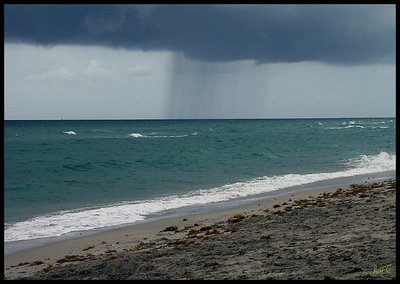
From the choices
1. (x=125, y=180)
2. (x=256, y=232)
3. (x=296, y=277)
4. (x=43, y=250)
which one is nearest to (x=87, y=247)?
(x=43, y=250)

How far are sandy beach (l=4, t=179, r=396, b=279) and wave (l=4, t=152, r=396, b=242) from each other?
54.8 inches

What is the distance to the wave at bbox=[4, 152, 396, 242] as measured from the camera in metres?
14.7

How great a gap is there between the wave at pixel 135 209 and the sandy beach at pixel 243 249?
1.39 m

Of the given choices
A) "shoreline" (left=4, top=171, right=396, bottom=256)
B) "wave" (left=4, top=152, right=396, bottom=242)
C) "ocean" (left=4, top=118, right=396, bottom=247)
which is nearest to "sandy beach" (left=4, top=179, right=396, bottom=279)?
"shoreline" (left=4, top=171, right=396, bottom=256)

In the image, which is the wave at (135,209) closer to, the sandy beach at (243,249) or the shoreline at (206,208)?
the shoreline at (206,208)

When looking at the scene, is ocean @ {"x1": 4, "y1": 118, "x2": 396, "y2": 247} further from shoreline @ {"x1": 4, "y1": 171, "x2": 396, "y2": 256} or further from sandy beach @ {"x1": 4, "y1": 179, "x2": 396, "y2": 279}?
sandy beach @ {"x1": 4, "y1": 179, "x2": 396, "y2": 279}

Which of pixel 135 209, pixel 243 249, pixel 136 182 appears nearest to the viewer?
pixel 243 249

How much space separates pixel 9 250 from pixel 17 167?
25.7 metres

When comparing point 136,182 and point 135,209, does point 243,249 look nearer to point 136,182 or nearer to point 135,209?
point 135,209

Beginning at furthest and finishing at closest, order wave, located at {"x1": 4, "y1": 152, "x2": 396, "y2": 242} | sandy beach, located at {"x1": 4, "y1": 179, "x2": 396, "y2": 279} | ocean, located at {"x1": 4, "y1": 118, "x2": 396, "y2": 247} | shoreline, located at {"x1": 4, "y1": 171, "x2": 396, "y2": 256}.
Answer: ocean, located at {"x1": 4, "y1": 118, "x2": 396, "y2": 247}, wave, located at {"x1": 4, "y1": 152, "x2": 396, "y2": 242}, shoreline, located at {"x1": 4, "y1": 171, "x2": 396, "y2": 256}, sandy beach, located at {"x1": 4, "y1": 179, "x2": 396, "y2": 279}

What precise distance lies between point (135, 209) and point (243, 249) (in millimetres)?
8573

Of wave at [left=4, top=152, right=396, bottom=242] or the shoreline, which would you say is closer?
the shoreline

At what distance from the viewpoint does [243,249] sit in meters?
10.2

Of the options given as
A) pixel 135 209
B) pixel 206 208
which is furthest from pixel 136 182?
pixel 206 208
